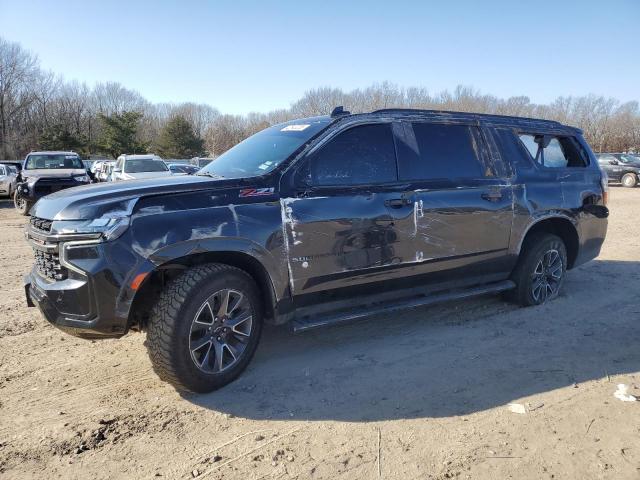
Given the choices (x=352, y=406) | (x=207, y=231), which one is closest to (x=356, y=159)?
(x=207, y=231)

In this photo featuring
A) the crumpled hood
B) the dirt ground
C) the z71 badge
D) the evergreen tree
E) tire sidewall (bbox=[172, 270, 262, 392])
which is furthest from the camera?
the evergreen tree

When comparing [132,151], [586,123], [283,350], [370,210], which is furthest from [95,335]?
[586,123]

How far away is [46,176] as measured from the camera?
13227 mm

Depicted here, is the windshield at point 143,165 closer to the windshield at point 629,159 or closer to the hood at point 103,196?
the hood at point 103,196

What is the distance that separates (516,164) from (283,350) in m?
3.08

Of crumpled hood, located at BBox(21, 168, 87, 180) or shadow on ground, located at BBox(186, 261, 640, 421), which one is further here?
crumpled hood, located at BBox(21, 168, 87, 180)

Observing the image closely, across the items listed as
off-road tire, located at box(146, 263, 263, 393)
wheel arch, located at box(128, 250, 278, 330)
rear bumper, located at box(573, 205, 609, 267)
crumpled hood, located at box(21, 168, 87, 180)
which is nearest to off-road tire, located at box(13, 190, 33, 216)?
crumpled hood, located at box(21, 168, 87, 180)

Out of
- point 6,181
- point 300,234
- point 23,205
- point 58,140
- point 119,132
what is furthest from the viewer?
point 119,132

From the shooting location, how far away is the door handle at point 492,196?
4566mm

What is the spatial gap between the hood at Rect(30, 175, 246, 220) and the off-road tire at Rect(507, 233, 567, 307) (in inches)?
132

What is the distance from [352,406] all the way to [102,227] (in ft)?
6.74

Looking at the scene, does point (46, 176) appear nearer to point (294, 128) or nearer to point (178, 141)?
point (294, 128)

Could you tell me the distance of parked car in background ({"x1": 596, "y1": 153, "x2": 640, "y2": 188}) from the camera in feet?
82.7

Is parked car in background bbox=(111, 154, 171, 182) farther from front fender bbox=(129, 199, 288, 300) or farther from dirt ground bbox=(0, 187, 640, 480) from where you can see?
front fender bbox=(129, 199, 288, 300)
